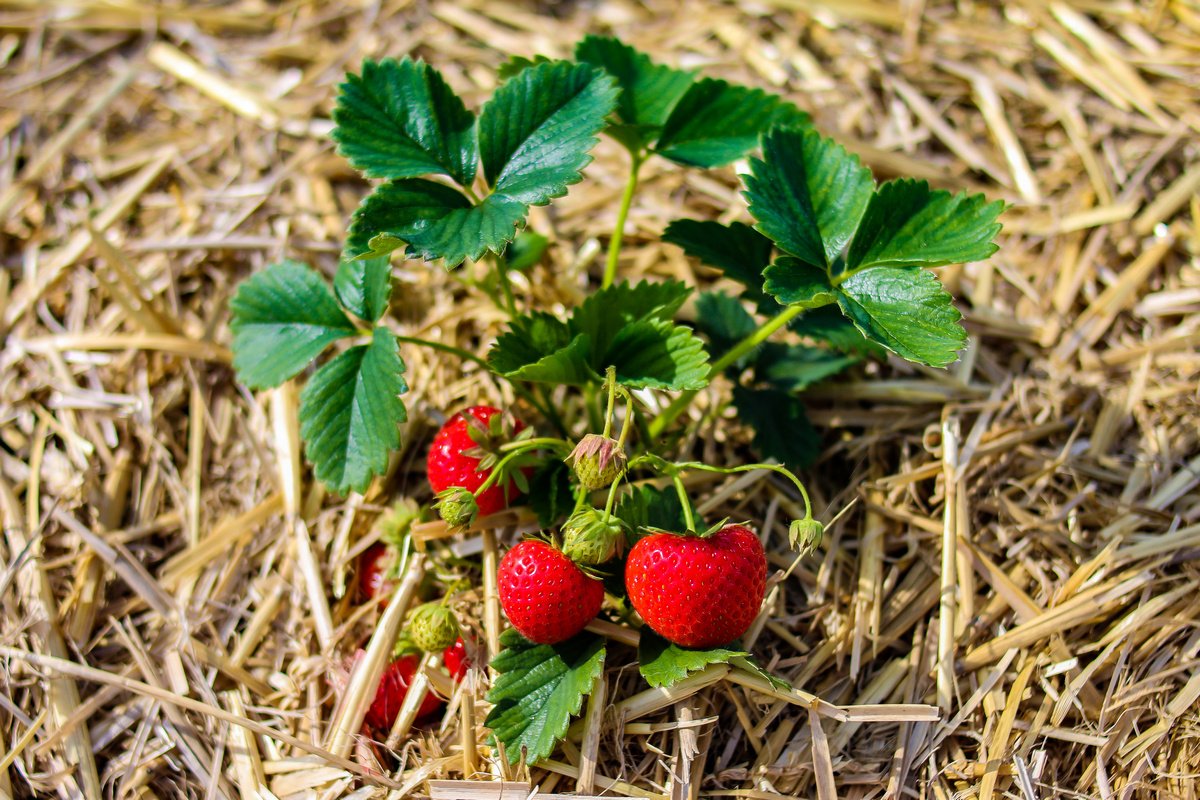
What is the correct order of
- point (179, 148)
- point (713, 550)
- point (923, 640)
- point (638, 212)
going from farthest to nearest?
point (179, 148), point (638, 212), point (923, 640), point (713, 550)

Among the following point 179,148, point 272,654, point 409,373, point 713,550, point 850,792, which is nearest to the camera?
point 713,550

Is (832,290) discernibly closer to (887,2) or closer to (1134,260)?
(1134,260)

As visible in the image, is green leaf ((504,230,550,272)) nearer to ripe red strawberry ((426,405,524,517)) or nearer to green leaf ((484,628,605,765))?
ripe red strawberry ((426,405,524,517))

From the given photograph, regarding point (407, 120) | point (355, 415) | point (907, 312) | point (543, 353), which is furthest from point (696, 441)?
point (407, 120)

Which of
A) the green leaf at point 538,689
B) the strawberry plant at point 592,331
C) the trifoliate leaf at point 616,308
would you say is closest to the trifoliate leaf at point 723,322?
the strawberry plant at point 592,331

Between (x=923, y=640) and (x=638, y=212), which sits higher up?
(x=638, y=212)

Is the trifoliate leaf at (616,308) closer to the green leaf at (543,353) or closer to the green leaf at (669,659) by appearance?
the green leaf at (543,353)

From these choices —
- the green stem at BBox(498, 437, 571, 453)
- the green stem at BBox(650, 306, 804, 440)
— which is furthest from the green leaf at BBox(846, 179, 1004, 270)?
the green stem at BBox(498, 437, 571, 453)

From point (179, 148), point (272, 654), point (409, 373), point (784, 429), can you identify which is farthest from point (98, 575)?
point (784, 429)
